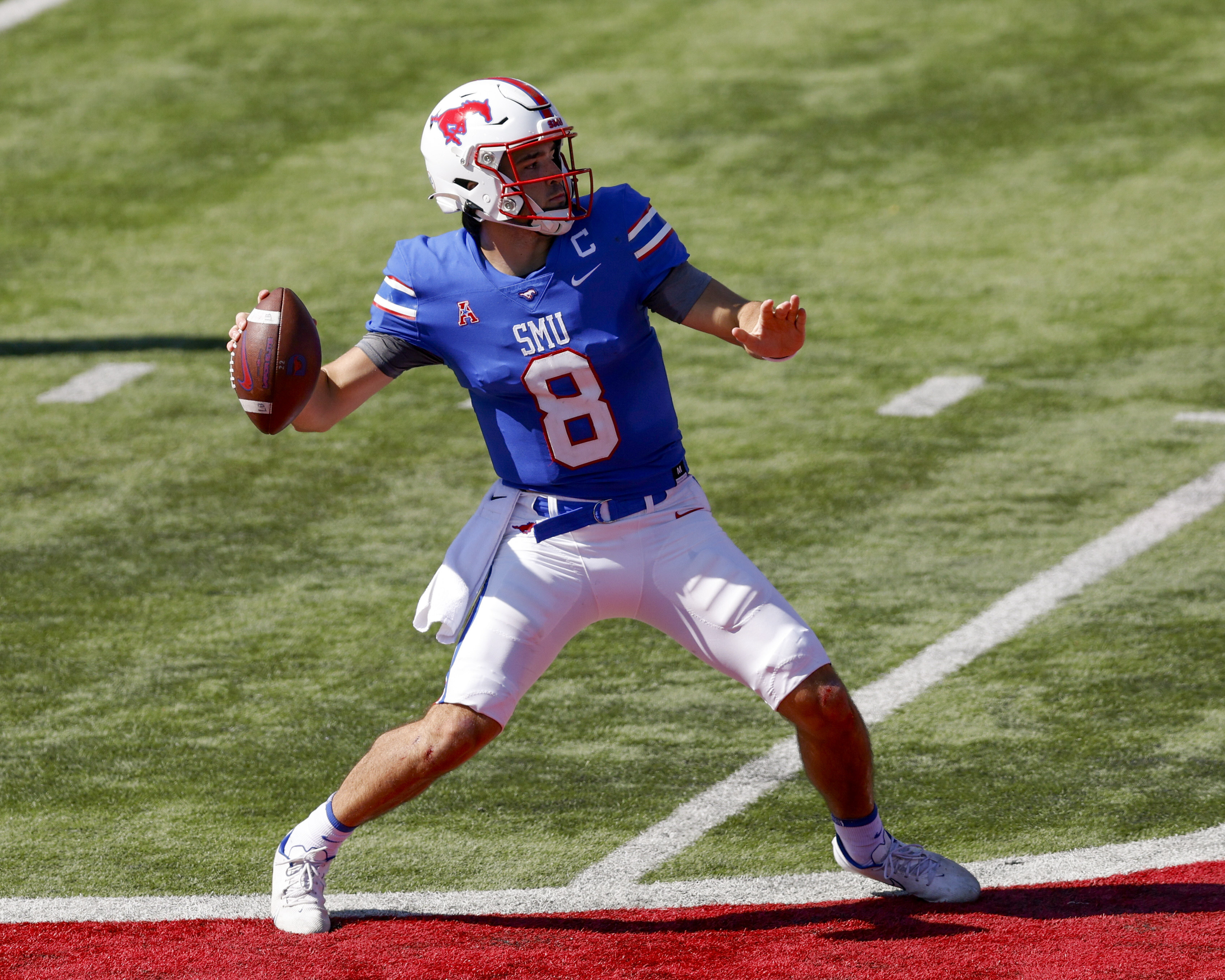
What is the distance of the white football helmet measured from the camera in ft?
14.3

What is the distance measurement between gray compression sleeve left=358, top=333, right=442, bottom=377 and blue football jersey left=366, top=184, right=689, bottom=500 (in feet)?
0.11

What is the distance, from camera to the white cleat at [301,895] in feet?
14.5

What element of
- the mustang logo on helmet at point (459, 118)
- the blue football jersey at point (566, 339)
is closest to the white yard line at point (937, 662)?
the blue football jersey at point (566, 339)

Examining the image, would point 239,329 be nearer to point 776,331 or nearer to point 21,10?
point 776,331

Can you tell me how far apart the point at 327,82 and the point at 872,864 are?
12.1 m

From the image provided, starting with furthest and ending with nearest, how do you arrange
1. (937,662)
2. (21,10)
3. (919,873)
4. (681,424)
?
1. (21,10)
2. (681,424)
3. (937,662)
4. (919,873)

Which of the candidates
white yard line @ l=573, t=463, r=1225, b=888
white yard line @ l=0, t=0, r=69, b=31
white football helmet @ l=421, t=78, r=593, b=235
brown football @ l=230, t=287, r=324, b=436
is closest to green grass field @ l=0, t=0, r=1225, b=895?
white yard line @ l=573, t=463, r=1225, b=888

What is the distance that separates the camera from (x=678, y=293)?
442 centimetres

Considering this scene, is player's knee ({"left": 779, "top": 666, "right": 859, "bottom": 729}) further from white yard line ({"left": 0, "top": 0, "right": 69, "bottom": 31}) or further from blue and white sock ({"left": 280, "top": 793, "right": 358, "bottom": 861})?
white yard line ({"left": 0, "top": 0, "right": 69, "bottom": 31})

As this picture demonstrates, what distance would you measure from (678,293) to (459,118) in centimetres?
69

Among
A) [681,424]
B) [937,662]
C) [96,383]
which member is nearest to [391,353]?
[937,662]

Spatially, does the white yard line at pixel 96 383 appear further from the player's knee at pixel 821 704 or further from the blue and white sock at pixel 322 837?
the player's knee at pixel 821 704

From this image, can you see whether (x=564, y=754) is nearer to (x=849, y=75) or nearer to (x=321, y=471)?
(x=321, y=471)

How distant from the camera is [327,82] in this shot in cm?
1545
